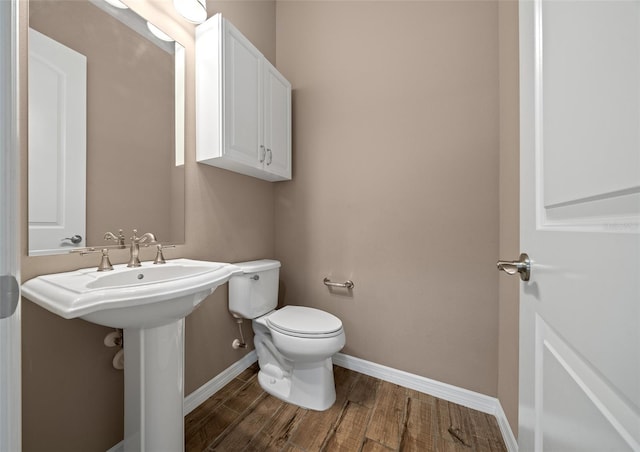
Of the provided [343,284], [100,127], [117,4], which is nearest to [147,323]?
[100,127]

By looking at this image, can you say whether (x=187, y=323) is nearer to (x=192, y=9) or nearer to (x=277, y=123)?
(x=277, y=123)

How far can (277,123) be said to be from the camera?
1659mm

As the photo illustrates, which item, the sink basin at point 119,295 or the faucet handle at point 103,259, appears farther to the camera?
the faucet handle at point 103,259

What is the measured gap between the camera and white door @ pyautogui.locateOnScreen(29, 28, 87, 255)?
826 millimetres

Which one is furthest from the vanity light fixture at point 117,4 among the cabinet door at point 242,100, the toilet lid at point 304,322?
the toilet lid at point 304,322

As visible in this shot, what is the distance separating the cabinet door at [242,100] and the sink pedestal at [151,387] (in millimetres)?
890

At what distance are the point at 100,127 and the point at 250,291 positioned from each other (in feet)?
3.47

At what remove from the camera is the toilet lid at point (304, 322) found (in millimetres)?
1261

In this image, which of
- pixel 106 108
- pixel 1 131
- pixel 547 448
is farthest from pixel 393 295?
pixel 106 108

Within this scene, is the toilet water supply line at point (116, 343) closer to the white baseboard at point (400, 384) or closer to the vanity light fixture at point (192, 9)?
the white baseboard at point (400, 384)

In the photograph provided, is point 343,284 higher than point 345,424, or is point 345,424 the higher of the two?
point 343,284

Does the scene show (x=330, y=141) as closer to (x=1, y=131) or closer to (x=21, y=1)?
(x=21, y=1)

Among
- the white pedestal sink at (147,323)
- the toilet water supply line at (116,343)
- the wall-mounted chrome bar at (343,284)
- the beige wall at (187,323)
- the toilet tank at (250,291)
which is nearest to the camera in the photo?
the white pedestal sink at (147,323)

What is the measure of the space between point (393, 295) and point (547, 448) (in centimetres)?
107
